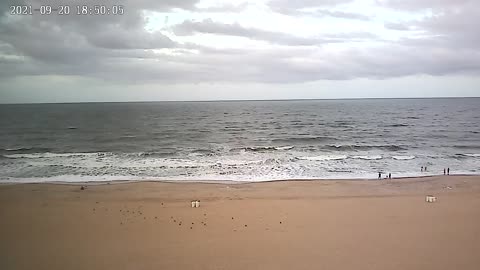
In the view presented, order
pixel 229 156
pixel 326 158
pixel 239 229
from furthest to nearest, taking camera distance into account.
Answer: pixel 229 156 < pixel 326 158 < pixel 239 229

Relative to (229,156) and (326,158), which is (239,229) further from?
(229,156)

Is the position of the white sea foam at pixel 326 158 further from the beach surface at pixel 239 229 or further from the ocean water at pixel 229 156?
the beach surface at pixel 239 229

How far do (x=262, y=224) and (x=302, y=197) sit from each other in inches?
74.8

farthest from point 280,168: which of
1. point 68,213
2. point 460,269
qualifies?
point 460,269

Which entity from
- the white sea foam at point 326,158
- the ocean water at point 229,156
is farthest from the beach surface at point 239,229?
the white sea foam at point 326,158

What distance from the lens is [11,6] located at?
3.32m

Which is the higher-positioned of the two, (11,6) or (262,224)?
(11,6)

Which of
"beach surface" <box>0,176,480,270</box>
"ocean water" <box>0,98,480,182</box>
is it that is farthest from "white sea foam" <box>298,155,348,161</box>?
"beach surface" <box>0,176,480,270</box>

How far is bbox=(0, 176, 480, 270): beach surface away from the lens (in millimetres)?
3248

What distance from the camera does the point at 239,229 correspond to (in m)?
4.12

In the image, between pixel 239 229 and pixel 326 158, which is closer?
pixel 239 229

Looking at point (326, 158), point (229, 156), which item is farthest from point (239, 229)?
point (229, 156)

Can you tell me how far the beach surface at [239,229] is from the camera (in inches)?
128

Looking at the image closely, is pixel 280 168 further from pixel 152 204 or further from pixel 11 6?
pixel 11 6
